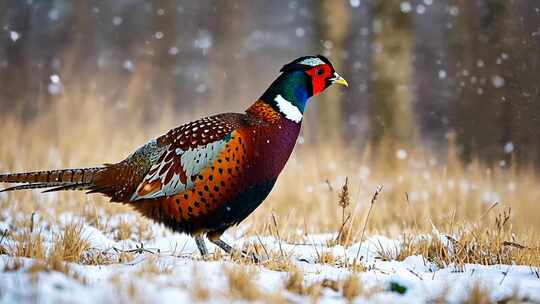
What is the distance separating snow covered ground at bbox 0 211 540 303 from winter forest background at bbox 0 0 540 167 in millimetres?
5216

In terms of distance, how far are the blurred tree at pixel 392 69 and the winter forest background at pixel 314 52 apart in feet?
0.05

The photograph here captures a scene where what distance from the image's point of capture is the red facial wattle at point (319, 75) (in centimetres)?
378

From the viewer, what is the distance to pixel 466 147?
39.2 ft

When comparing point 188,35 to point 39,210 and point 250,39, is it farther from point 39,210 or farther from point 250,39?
point 39,210

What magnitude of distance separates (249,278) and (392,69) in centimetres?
649

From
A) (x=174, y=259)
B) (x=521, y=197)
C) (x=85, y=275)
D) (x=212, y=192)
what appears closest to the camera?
(x=85, y=275)

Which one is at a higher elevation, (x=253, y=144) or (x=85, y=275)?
(x=253, y=144)

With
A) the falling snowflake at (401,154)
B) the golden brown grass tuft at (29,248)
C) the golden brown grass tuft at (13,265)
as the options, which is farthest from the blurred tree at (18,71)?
the golden brown grass tuft at (13,265)

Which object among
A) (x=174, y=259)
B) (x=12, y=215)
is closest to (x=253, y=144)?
(x=174, y=259)

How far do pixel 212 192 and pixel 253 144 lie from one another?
1.12 feet

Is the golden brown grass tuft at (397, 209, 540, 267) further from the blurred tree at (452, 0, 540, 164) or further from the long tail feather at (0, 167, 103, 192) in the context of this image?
the blurred tree at (452, 0, 540, 164)

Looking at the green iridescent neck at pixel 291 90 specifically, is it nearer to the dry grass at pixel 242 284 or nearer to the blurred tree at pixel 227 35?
the dry grass at pixel 242 284

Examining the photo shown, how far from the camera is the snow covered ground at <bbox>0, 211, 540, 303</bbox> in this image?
232cm

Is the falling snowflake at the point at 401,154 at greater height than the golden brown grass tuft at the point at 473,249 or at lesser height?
greater
